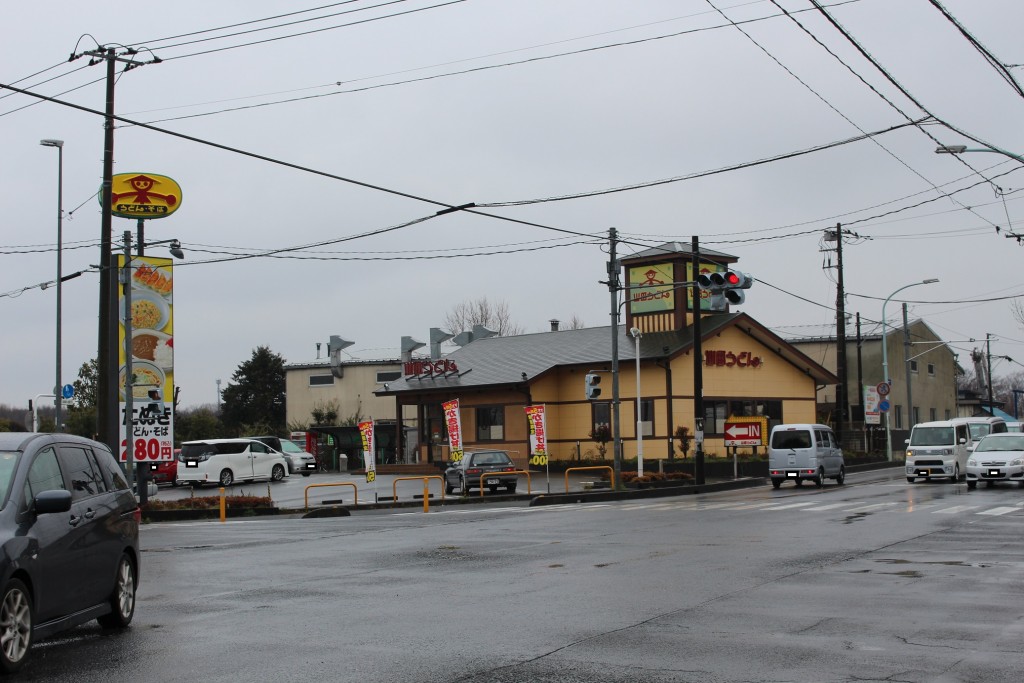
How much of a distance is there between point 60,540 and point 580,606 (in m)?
5.14

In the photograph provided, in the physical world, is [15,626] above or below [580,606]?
above

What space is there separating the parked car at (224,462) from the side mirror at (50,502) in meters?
35.3

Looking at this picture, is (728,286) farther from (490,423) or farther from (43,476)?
(490,423)

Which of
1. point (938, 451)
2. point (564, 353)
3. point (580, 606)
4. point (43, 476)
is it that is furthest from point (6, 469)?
point (564, 353)

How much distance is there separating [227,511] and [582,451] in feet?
76.1

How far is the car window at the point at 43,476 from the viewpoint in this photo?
8.59 meters

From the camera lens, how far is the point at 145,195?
31219 millimetres

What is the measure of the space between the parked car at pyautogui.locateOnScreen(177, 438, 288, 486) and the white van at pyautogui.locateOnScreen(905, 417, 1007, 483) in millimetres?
24492

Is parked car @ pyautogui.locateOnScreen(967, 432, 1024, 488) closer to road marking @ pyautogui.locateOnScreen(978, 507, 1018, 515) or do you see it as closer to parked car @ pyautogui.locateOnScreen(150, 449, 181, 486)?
road marking @ pyautogui.locateOnScreen(978, 507, 1018, 515)

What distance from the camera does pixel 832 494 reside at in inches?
1257

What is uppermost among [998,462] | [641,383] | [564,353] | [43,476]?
[564,353]

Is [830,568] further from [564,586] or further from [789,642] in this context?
[789,642]

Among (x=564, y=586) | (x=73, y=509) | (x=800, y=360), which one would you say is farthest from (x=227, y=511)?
(x=800, y=360)

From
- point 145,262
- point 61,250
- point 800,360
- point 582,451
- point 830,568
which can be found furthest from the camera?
point 800,360
